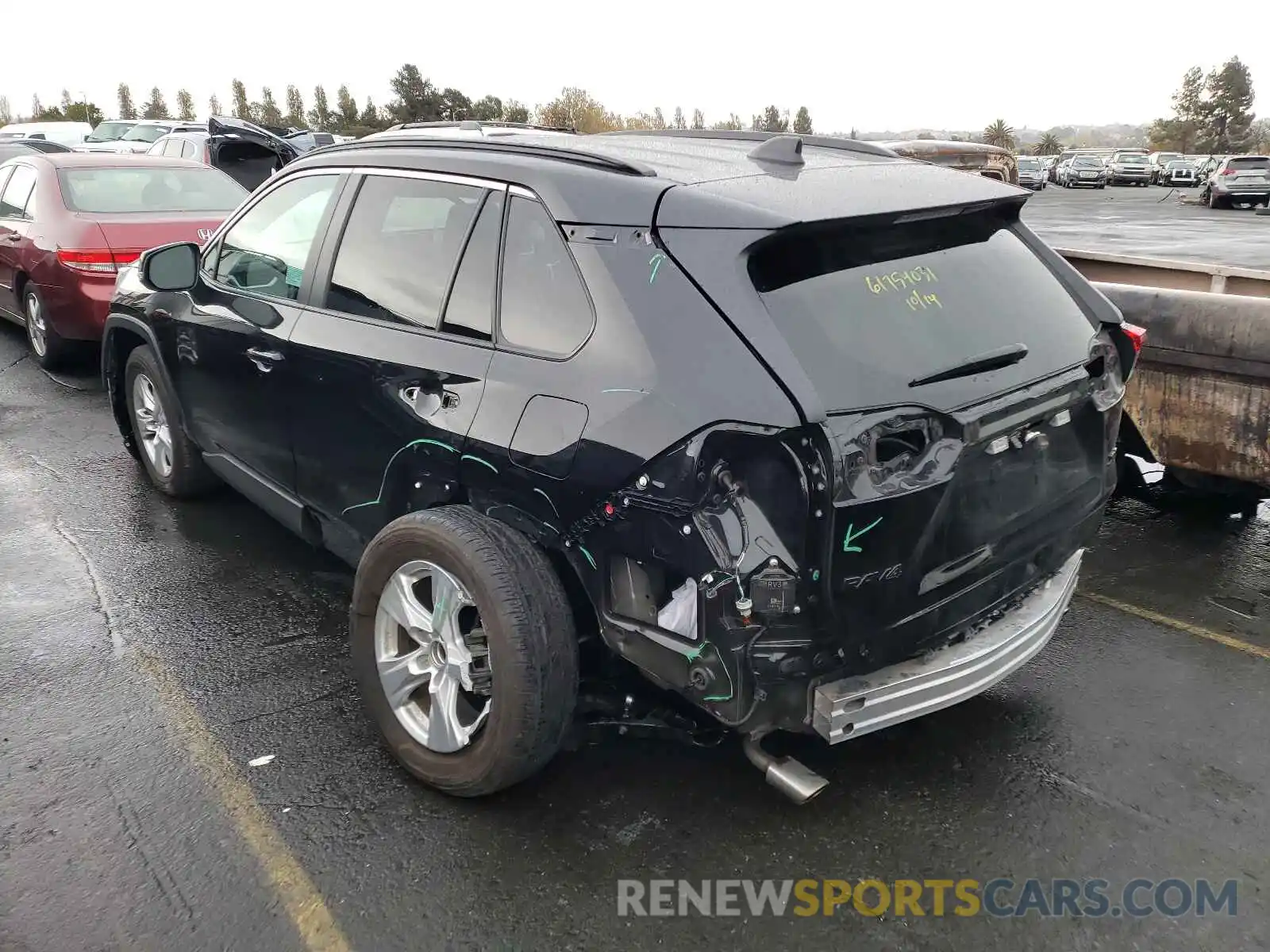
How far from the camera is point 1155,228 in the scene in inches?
1004

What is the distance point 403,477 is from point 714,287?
127cm

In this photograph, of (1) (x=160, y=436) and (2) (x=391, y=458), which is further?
(1) (x=160, y=436)

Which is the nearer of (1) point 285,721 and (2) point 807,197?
(2) point 807,197

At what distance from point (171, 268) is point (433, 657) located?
2456 mm

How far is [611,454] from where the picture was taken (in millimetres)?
2488

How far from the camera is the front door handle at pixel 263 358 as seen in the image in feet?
12.3

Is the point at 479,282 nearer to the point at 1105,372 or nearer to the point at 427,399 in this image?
the point at 427,399

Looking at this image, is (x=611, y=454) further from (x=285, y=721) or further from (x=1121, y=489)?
(x=1121, y=489)

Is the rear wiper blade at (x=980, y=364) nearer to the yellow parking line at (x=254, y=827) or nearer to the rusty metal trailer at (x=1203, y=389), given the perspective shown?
the yellow parking line at (x=254, y=827)

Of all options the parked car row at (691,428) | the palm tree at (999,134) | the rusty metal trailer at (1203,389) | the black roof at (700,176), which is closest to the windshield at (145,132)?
the parked car row at (691,428)

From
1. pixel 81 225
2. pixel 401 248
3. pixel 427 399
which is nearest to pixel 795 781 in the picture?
pixel 427 399

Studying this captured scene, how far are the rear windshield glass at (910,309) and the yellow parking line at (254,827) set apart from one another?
1796 millimetres

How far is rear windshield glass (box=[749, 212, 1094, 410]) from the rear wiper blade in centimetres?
1

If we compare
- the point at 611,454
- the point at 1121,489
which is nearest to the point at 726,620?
the point at 611,454
